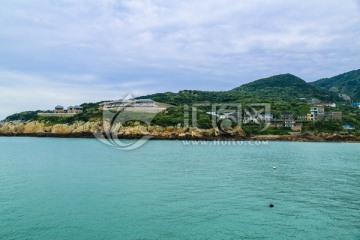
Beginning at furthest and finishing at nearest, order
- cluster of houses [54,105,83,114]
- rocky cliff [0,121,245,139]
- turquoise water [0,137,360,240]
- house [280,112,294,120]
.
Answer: cluster of houses [54,105,83,114] → house [280,112,294,120] → rocky cliff [0,121,245,139] → turquoise water [0,137,360,240]

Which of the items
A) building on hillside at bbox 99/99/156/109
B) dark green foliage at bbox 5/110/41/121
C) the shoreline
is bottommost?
the shoreline

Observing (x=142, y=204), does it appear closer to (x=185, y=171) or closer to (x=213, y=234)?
(x=213, y=234)

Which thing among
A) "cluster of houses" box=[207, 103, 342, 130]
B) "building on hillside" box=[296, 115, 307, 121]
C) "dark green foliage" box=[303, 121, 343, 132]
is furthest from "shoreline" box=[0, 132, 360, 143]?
"building on hillside" box=[296, 115, 307, 121]

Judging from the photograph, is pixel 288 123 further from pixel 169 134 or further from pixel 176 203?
pixel 176 203

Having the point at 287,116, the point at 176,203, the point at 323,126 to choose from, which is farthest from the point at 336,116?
the point at 176,203

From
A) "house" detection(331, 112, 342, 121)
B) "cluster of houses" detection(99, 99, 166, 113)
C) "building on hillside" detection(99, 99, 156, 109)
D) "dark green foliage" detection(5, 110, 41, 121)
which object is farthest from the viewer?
"dark green foliage" detection(5, 110, 41, 121)

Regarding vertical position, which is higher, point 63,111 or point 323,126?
point 63,111

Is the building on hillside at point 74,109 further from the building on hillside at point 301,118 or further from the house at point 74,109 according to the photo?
the building on hillside at point 301,118

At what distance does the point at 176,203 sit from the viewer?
21.2 m

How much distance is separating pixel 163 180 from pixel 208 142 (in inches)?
2189

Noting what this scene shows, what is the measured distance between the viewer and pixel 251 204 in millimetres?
21438

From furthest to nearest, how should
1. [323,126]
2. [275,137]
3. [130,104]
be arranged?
1. [130,104]
2. [323,126]
3. [275,137]

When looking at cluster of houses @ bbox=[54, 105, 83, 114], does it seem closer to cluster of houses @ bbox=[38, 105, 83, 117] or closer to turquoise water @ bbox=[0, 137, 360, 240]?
cluster of houses @ bbox=[38, 105, 83, 117]

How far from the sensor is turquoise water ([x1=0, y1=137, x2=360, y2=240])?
1632 cm
